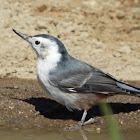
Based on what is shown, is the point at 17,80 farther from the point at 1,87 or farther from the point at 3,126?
the point at 3,126

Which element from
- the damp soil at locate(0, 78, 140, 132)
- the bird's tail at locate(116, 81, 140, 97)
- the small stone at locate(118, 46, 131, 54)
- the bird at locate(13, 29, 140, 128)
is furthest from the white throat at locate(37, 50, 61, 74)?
the small stone at locate(118, 46, 131, 54)

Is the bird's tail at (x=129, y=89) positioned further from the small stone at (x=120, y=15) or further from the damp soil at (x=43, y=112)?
the small stone at (x=120, y=15)

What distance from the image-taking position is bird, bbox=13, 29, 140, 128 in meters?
5.99

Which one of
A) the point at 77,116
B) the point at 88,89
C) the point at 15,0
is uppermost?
the point at 15,0

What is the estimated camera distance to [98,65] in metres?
8.57

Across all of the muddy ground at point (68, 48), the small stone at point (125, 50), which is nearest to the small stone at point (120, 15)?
the muddy ground at point (68, 48)

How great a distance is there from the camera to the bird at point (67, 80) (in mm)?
5992

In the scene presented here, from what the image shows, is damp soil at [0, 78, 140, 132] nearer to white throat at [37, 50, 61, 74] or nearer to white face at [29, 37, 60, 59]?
white throat at [37, 50, 61, 74]

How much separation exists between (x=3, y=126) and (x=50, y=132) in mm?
737

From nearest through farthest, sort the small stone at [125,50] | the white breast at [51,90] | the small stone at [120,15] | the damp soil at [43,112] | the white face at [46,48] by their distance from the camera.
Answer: the white breast at [51,90]
the white face at [46,48]
the damp soil at [43,112]
the small stone at [125,50]
the small stone at [120,15]

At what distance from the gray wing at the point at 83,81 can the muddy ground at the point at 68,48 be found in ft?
2.06

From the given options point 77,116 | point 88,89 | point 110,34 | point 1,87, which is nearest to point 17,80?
point 1,87

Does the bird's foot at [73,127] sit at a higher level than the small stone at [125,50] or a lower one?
lower

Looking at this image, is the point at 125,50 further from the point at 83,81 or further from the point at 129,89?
the point at 83,81
